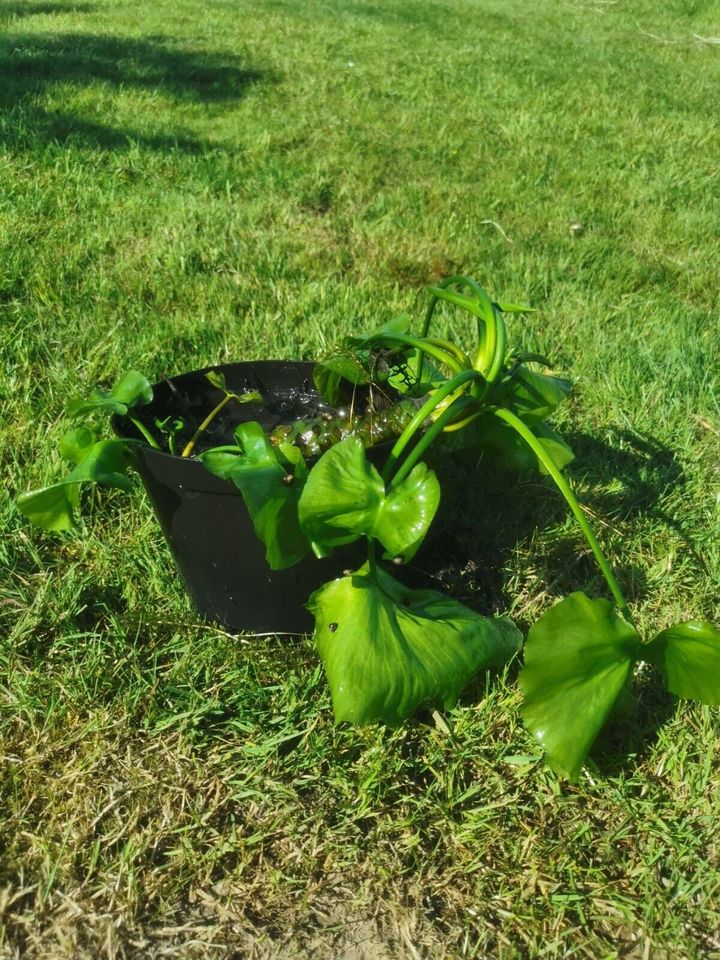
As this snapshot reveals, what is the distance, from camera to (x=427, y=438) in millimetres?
1250

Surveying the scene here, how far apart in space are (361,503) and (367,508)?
12 mm

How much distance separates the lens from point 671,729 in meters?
1.44

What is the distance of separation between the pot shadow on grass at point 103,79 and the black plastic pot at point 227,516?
2490mm

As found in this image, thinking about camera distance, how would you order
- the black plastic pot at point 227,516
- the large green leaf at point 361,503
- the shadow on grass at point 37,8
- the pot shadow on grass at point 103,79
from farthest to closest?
the shadow on grass at point 37,8, the pot shadow on grass at point 103,79, the black plastic pot at point 227,516, the large green leaf at point 361,503

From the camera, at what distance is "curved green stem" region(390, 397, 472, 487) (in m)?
1.23

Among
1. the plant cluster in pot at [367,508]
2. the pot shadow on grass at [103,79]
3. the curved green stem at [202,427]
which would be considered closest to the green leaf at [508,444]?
the plant cluster in pot at [367,508]

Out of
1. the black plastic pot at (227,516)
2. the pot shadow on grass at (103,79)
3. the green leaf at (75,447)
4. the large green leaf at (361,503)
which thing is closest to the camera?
the large green leaf at (361,503)

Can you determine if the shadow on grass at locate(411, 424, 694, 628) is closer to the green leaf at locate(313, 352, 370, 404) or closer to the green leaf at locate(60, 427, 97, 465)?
the green leaf at locate(313, 352, 370, 404)

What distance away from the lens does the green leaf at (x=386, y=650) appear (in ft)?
3.90

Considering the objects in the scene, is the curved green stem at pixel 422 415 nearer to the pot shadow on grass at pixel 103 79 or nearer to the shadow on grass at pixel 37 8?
the pot shadow on grass at pixel 103 79

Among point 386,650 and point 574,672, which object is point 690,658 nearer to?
point 574,672

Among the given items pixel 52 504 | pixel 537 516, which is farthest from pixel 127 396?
pixel 537 516

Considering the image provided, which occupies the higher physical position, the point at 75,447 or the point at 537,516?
the point at 75,447

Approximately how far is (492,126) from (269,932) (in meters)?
4.36
